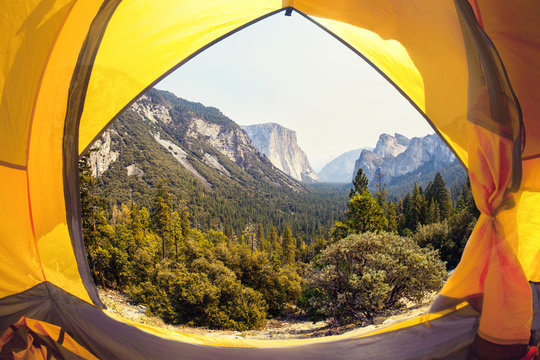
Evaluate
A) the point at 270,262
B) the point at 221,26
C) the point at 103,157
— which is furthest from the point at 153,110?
the point at 221,26

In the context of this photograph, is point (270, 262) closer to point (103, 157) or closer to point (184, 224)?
point (184, 224)

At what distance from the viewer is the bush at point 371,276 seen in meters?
7.56

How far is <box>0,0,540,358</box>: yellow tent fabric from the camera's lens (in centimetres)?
216

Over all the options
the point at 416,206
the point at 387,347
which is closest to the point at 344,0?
the point at 387,347

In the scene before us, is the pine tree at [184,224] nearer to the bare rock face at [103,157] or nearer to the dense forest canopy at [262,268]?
the dense forest canopy at [262,268]

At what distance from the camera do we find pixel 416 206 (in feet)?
113

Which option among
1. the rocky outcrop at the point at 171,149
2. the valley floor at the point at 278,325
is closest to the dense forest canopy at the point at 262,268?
the valley floor at the point at 278,325

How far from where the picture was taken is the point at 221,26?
3701 millimetres

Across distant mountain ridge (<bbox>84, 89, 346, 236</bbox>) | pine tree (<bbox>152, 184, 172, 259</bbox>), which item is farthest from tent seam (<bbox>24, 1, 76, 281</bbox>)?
distant mountain ridge (<bbox>84, 89, 346, 236</bbox>)

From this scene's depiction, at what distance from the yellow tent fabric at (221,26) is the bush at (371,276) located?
5.63 m

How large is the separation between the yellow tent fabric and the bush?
18.5 feet

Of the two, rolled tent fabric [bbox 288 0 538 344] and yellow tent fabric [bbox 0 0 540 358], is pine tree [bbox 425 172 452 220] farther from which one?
rolled tent fabric [bbox 288 0 538 344]

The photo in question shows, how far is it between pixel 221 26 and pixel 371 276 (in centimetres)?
736

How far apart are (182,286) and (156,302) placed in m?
2.30
